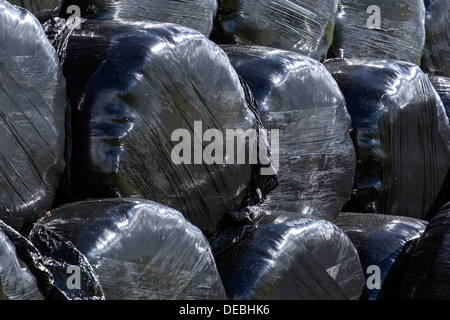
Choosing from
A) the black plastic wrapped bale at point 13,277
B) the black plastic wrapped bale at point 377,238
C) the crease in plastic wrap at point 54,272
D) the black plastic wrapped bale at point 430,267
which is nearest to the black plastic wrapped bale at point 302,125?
the black plastic wrapped bale at point 377,238

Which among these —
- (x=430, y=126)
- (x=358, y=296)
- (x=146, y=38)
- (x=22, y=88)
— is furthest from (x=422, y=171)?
(x=22, y=88)

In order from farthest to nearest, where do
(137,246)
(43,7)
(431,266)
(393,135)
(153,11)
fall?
1. (393,135)
2. (153,11)
3. (431,266)
4. (43,7)
5. (137,246)

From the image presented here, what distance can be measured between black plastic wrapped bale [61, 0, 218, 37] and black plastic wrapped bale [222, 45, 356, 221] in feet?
0.47

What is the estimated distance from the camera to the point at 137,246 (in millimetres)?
1874

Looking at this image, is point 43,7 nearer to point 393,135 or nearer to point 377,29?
point 393,135

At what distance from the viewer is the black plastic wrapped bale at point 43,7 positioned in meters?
2.23

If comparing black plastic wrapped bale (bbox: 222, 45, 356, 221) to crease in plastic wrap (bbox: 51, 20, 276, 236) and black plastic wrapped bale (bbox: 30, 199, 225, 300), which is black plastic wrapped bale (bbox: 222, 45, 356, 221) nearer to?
crease in plastic wrap (bbox: 51, 20, 276, 236)

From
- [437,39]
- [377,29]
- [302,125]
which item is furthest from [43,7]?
[437,39]

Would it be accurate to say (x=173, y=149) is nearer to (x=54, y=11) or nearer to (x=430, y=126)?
(x=54, y=11)

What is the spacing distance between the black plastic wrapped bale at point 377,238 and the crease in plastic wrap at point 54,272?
1167mm

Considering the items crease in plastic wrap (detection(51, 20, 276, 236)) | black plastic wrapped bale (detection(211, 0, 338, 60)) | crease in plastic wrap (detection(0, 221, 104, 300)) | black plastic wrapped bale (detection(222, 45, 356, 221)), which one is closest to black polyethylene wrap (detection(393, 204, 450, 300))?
black plastic wrapped bale (detection(222, 45, 356, 221))

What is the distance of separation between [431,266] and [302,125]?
65 cm

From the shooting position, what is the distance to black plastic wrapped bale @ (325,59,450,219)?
9.91 feet

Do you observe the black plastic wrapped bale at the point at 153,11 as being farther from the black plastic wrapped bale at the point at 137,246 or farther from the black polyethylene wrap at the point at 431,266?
the black polyethylene wrap at the point at 431,266
